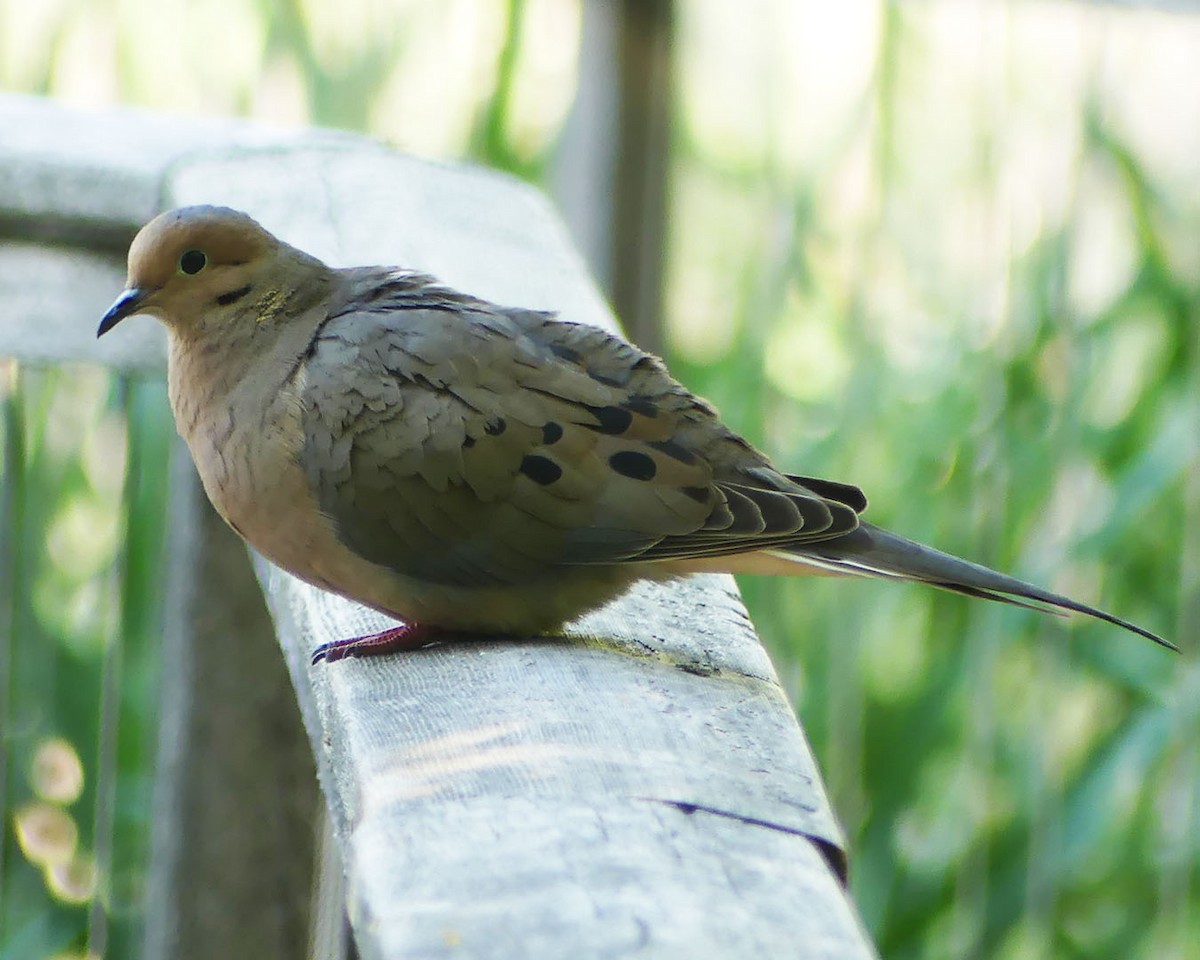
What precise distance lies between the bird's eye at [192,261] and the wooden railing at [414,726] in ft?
0.42

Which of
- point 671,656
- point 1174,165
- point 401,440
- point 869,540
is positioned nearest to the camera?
point 671,656

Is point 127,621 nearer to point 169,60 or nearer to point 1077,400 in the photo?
point 169,60

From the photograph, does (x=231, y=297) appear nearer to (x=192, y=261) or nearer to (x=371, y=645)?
(x=192, y=261)

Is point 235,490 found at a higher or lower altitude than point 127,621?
higher

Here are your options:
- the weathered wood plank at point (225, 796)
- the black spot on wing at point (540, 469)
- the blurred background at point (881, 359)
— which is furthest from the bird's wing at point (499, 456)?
the blurred background at point (881, 359)

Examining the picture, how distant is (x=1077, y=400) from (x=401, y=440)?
1.94 metres

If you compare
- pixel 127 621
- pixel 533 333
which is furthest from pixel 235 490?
pixel 127 621

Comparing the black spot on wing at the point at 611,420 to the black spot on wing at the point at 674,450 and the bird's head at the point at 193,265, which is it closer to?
the black spot on wing at the point at 674,450

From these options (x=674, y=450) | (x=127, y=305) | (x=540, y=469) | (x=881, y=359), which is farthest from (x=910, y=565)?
(x=881, y=359)

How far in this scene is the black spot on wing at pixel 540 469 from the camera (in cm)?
171

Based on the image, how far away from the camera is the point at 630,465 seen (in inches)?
69.2

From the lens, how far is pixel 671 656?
1.40 m

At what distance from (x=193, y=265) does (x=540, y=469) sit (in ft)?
1.82

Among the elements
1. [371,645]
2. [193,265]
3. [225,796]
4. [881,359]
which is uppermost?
[193,265]
